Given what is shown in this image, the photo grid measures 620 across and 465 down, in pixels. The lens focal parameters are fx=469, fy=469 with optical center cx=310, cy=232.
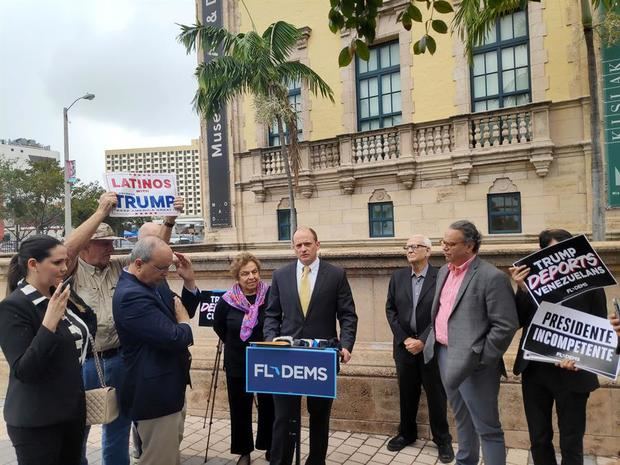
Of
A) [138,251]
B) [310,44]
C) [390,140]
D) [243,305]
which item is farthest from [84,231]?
[310,44]

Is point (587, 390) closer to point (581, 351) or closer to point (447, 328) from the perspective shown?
point (581, 351)

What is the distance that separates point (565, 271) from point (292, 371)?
1920 millimetres

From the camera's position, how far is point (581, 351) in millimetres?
2939

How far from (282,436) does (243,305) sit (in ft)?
3.57

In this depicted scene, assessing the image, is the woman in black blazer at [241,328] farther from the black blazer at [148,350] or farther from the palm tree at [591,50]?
the palm tree at [591,50]

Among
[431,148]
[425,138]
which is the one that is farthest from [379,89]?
[431,148]

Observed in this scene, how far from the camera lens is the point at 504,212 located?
45.4ft

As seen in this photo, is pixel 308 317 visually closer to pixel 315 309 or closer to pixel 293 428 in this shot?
pixel 315 309

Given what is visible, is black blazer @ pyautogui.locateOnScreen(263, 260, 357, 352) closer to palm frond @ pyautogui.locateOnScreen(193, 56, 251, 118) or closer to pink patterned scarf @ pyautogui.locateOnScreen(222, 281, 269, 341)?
pink patterned scarf @ pyautogui.locateOnScreen(222, 281, 269, 341)

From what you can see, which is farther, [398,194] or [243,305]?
[398,194]

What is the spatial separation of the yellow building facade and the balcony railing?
4 centimetres

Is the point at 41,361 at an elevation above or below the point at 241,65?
below

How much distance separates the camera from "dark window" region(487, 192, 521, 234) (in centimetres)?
1366

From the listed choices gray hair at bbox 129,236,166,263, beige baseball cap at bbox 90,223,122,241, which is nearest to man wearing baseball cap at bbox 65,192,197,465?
beige baseball cap at bbox 90,223,122,241
